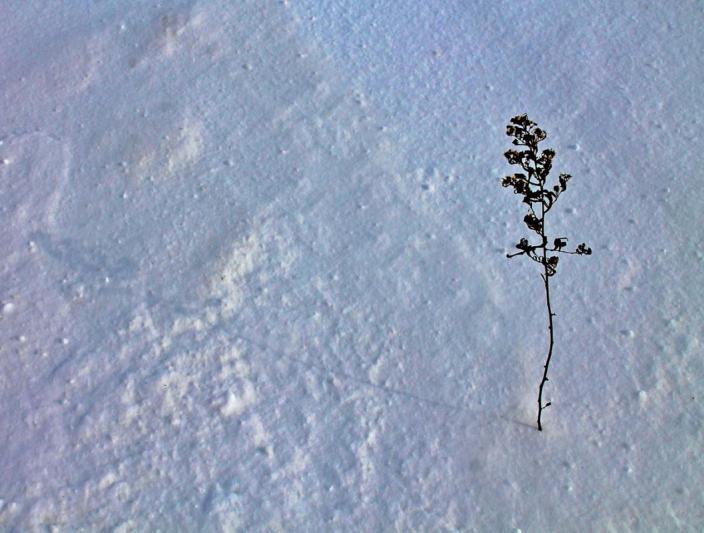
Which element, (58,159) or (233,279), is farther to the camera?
(58,159)

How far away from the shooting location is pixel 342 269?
10.5ft

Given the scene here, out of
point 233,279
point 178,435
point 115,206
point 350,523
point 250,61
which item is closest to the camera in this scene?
point 350,523

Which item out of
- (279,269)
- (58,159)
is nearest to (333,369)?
(279,269)

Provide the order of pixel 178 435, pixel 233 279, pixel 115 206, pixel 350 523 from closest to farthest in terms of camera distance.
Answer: pixel 350 523 → pixel 178 435 → pixel 233 279 → pixel 115 206

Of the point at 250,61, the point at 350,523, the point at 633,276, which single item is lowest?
the point at 633,276

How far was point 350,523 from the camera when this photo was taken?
2.63 metres

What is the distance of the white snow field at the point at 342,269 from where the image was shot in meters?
2.72

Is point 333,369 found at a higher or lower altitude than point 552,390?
higher

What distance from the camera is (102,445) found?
2.79 m

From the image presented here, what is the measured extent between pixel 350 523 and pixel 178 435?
0.63 metres

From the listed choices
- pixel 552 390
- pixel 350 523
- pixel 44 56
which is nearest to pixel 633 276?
pixel 552 390

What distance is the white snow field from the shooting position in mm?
2723

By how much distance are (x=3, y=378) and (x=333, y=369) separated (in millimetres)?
1116

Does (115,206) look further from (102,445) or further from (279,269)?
(102,445)
